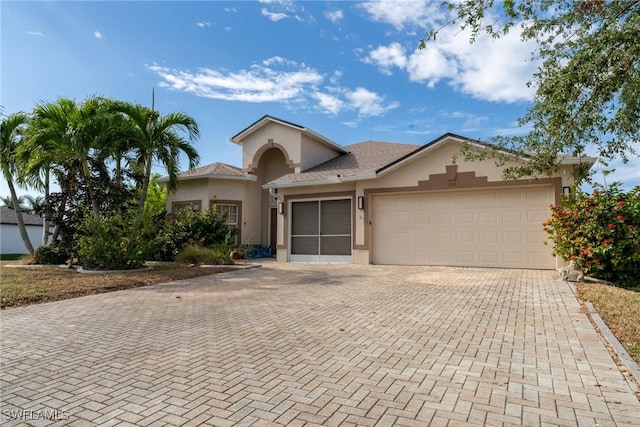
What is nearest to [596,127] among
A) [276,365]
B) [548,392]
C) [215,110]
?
[548,392]

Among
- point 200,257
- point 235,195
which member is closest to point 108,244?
point 200,257

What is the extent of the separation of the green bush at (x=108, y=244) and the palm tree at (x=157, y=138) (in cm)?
45

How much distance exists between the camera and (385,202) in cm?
1417

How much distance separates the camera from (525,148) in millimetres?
6938

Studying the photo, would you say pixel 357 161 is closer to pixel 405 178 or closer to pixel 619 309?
pixel 405 178

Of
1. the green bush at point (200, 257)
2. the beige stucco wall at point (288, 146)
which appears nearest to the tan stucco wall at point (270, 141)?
the beige stucco wall at point (288, 146)

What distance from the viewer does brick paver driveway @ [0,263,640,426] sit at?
9.64 feet

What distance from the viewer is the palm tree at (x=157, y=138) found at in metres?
11.9

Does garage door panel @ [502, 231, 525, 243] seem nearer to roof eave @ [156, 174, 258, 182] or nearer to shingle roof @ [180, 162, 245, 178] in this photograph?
roof eave @ [156, 174, 258, 182]

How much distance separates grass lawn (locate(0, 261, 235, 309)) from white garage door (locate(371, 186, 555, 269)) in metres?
6.07

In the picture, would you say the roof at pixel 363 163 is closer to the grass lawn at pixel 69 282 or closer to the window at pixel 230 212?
the window at pixel 230 212

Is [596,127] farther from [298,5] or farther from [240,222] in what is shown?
[240,222]

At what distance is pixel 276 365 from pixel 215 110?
49.5 ft

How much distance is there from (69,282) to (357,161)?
12011mm
